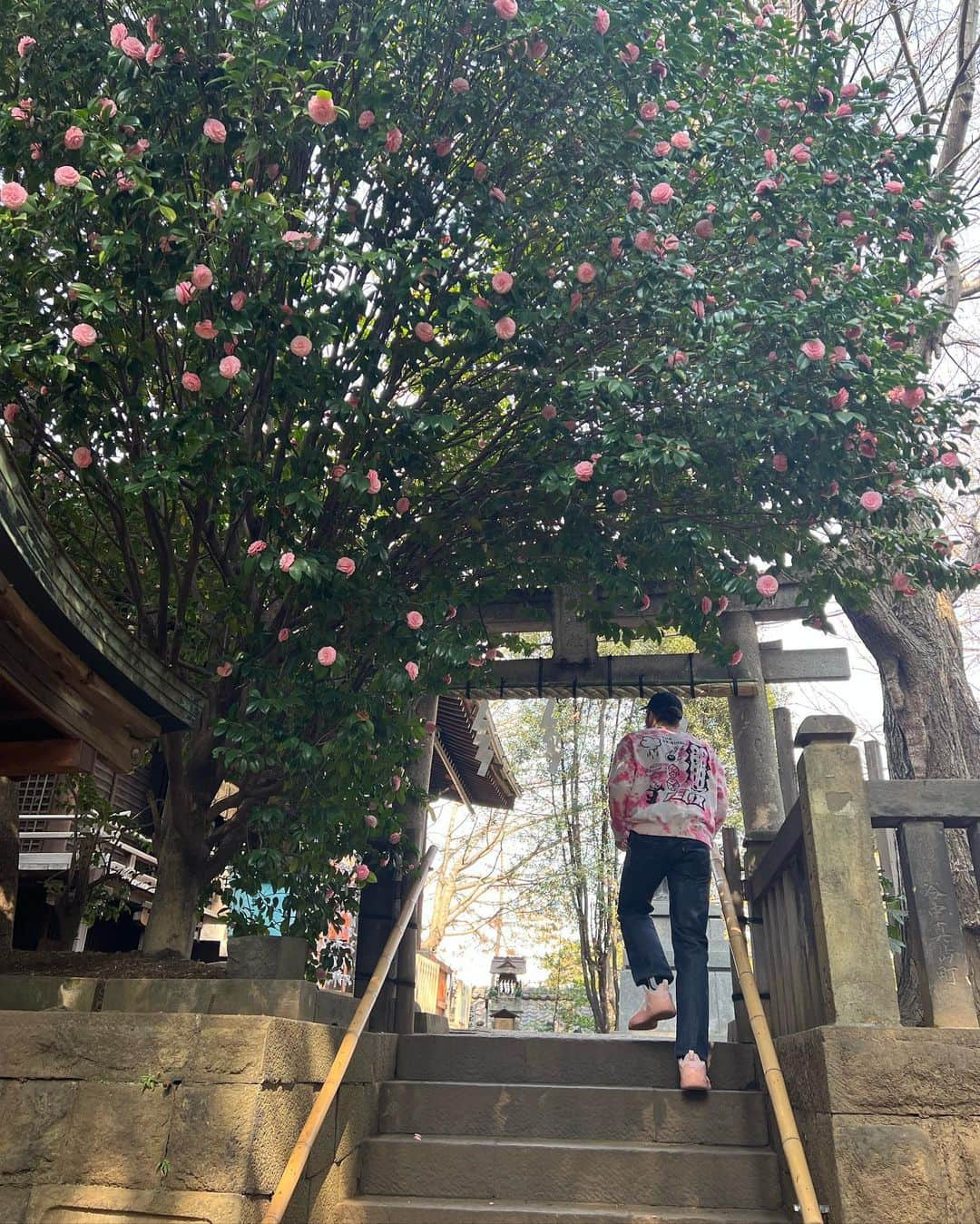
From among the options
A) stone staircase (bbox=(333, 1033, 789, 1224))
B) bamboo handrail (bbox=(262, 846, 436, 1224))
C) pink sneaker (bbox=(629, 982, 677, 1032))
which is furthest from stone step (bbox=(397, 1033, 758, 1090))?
bamboo handrail (bbox=(262, 846, 436, 1224))

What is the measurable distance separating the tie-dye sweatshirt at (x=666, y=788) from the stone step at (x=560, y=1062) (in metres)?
1.07

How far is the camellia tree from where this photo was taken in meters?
4.25

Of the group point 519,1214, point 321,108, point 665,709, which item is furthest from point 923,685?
point 321,108

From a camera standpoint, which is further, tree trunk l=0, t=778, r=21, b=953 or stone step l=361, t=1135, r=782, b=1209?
tree trunk l=0, t=778, r=21, b=953

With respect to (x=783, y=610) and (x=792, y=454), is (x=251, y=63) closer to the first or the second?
(x=792, y=454)

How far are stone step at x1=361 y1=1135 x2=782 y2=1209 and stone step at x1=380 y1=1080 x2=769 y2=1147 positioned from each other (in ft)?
0.37

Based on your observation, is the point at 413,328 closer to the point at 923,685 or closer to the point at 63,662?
the point at 63,662

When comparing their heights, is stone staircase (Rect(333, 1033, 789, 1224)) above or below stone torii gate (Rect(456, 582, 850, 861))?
below

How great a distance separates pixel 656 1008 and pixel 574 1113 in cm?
68

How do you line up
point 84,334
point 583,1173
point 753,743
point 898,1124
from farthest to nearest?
point 753,743, point 583,1173, point 84,334, point 898,1124

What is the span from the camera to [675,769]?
513cm

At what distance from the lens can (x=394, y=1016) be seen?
6.00 meters

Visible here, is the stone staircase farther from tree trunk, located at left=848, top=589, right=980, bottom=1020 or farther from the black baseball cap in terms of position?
tree trunk, located at left=848, top=589, right=980, bottom=1020

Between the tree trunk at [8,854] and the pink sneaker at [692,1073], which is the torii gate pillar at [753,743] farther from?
the tree trunk at [8,854]
